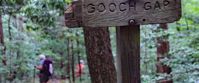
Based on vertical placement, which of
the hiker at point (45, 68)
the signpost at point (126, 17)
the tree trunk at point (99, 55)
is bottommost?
the hiker at point (45, 68)

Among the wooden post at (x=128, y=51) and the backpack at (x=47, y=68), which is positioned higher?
the wooden post at (x=128, y=51)

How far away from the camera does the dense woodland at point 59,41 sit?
6301mm

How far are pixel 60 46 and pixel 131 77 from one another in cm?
1898

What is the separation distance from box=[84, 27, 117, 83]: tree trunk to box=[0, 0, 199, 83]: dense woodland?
1.11 m

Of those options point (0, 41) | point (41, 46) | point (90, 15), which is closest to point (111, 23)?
point (90, 15)

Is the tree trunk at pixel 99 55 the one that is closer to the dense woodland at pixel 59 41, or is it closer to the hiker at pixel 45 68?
the dense woodland at pixel 59 41

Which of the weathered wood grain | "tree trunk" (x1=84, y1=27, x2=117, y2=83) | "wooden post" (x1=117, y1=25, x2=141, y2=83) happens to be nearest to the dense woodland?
"tree trunk" (x1=84, y1=27, x2=117, y2=83)

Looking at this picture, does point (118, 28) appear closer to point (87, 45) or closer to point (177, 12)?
point (177, 12)

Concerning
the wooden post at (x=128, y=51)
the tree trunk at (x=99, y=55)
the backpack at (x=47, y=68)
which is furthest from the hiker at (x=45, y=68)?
the wooden post at (x=128, y=51)

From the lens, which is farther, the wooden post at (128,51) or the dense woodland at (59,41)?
the dense woodland at (59,41)

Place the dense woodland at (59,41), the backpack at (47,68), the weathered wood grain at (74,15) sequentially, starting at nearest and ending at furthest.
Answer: the weathered wood grain at (74,15)
the dense woodland at (59,41)
the backpack at (47,68)

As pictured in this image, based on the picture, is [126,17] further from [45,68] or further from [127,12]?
[45,68]

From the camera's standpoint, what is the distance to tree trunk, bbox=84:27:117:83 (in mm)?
5277

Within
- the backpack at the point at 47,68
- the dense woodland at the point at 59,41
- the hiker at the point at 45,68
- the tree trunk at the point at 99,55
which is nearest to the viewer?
the tree trunk at the point at 99,55
